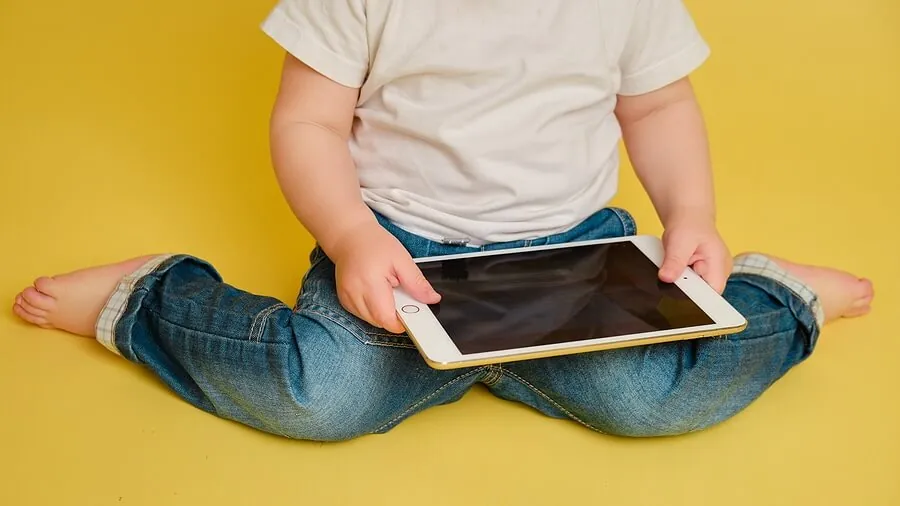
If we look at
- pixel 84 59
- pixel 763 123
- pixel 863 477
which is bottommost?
pixel 863 477

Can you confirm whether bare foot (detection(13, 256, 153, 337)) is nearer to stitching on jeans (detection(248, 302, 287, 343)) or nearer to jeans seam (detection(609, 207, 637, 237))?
stitching on jeans (detection(248, 302, 287, 343))

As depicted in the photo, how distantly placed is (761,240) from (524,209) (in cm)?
41

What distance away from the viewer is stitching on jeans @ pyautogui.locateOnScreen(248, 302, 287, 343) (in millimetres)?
920

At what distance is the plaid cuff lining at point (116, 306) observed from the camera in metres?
0.99

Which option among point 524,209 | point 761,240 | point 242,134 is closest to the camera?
point 524,209

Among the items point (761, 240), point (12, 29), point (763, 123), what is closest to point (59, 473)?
point (761, 240)

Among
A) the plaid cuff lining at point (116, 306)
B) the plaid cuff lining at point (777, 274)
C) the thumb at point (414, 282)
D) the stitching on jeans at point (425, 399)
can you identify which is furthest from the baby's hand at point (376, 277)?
the plaid cuff lining at point (777, 274)

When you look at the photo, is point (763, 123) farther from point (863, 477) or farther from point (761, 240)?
point (863, 477)

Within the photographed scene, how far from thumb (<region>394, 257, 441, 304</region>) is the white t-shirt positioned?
11 cm

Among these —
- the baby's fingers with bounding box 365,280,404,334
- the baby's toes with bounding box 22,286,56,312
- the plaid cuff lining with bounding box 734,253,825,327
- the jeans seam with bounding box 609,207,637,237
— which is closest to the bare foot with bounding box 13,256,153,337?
the baby's toes with bounding box 22,286,56,312

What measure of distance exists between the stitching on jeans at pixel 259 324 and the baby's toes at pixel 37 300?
8.8 inches

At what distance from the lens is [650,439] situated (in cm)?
96

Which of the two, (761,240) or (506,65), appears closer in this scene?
(506,65)

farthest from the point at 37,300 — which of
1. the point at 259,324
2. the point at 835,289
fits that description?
the point at 835,289
